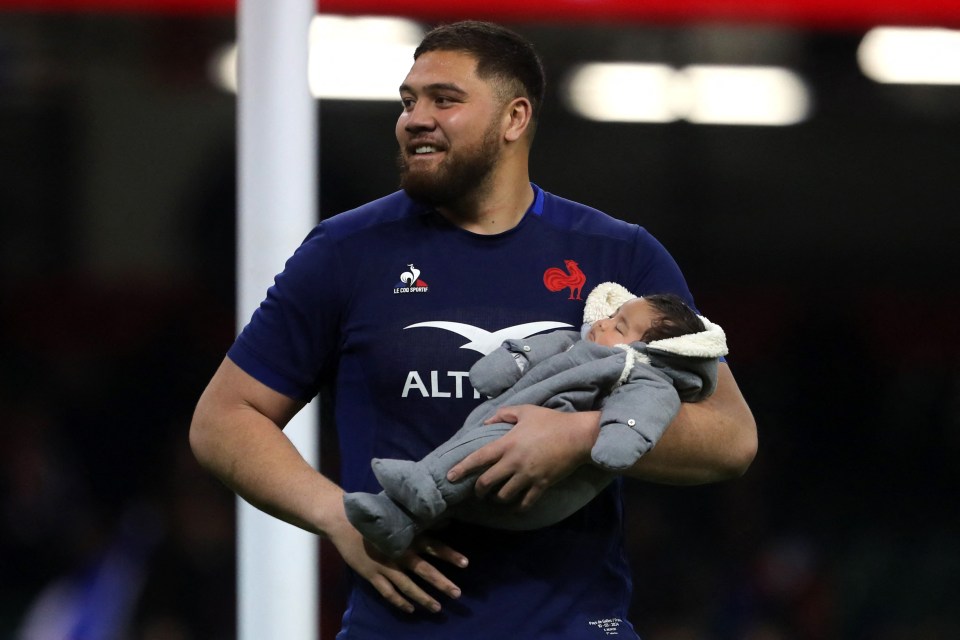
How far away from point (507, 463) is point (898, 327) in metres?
3.35

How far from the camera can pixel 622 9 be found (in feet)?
12.6

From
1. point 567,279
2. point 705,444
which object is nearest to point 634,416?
point 705,444

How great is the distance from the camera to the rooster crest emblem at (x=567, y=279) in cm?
165

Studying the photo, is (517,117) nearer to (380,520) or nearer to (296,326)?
(296,326)

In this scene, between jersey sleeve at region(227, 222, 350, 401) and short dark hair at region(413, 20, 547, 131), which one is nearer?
jersey sleeve at region(227, 222, 350, 401)

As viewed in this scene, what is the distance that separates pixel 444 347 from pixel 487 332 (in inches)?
2.3

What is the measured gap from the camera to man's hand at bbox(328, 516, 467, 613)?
1494mm

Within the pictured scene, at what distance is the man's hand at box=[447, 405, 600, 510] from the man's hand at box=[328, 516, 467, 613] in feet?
0.40

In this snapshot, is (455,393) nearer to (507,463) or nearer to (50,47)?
(507,463)

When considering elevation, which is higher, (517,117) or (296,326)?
(517,117)

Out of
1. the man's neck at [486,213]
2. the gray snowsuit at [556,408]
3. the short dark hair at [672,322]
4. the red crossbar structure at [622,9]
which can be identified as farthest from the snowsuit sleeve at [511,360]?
the red crossbar structure at [622,9]

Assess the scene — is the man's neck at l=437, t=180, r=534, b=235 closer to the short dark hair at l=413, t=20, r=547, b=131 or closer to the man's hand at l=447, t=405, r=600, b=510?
the short dark hair at l=413, t=20, r=547, b=131

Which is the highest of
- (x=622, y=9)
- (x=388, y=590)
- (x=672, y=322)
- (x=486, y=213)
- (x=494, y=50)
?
(x=622, y=9)

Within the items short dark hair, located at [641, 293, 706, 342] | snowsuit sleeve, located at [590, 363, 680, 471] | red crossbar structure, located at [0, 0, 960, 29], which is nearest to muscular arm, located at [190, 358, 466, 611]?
snowsuit sleeve, located at [590, 363, 680, 471]
